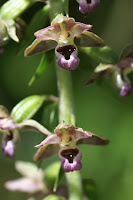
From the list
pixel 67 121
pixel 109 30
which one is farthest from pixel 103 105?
pixel 67 121

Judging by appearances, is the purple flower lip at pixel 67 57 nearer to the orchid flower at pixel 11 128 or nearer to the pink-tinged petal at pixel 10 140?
the orchid flower at pixel 11 128

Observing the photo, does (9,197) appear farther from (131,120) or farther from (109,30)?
(109,30)

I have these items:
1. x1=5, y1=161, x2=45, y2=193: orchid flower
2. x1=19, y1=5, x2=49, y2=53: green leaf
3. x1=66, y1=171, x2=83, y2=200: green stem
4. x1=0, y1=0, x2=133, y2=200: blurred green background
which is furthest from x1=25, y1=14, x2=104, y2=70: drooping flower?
x1=0, y1=0, x2=133, y2=200: blurred green background

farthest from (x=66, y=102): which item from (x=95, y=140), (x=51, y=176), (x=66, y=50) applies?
(x=51, y=176)

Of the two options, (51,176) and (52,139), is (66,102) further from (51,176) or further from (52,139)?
(51,176)

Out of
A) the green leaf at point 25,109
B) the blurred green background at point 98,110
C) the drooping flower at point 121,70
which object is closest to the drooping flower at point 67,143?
the green leaf at point 25,109

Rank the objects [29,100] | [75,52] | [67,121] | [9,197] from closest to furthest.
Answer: [75,52]
[67,121]
[29,100]
[9,197]
